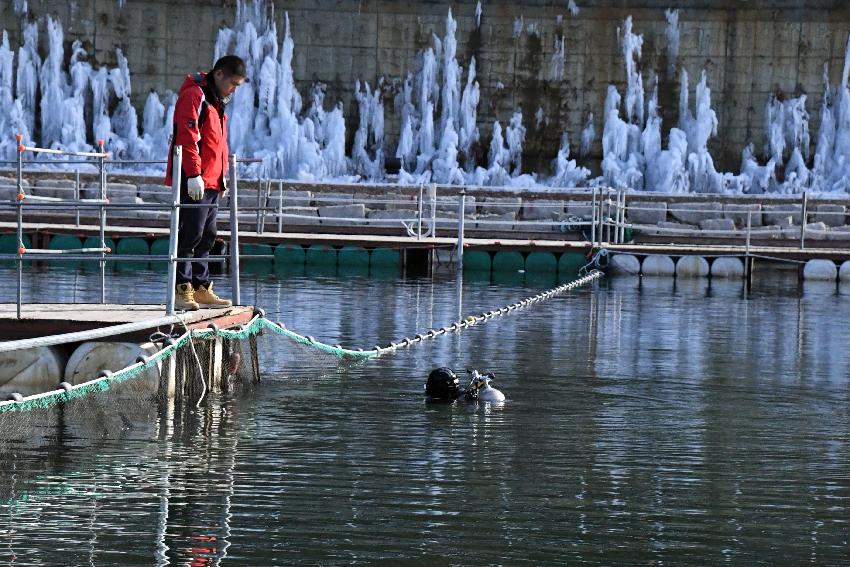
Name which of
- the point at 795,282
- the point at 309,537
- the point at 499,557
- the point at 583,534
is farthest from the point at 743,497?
the point at 795,282

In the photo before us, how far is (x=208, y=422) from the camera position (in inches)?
338

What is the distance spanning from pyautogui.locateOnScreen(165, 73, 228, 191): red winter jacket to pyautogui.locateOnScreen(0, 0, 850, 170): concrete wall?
26.6m

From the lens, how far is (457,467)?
746 centimetres

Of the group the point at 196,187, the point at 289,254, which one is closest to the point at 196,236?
the point at 196,187

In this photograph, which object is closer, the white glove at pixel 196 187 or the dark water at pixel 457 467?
the dark water at pixel 457 467

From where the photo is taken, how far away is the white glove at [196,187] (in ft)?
31.1

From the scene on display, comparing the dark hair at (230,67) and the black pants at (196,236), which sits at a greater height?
the dark hair at (230,67)

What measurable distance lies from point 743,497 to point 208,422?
2964 mm

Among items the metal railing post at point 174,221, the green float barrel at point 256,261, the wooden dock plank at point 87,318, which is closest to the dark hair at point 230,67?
the metal railing post at point 174,221

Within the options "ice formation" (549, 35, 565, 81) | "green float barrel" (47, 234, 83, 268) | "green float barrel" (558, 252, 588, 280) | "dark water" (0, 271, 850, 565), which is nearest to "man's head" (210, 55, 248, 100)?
"dark water" (0, 271, 850, 565)

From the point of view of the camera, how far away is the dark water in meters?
6.02

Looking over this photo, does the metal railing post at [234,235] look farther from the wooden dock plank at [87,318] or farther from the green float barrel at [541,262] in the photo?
the green float barrel at [541,262]

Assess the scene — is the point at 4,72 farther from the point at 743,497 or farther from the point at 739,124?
the point at 743,497

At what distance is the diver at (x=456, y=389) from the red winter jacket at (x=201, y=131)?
176 centimetres
